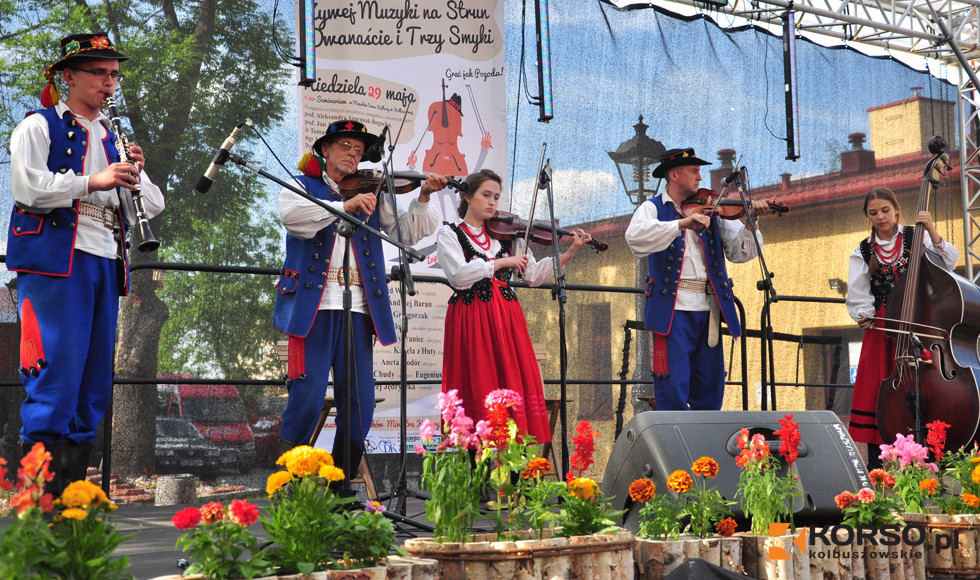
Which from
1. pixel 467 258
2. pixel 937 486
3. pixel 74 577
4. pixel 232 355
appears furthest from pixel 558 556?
pixel 232 355

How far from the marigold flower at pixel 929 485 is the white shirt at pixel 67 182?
231 centimetres

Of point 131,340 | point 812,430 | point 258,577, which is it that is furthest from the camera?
point 131,340

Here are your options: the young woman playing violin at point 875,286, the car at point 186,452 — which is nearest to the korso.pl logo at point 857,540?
the young woman playing violin at point 875,286

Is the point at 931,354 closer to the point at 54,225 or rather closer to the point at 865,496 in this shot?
the point at 865,496

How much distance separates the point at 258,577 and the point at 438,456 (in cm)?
68

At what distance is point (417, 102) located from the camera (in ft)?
16.1

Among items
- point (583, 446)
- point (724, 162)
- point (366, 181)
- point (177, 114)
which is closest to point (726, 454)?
point (583, 446)

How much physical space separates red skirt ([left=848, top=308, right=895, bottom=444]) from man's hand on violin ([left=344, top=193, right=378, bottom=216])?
2.47 m

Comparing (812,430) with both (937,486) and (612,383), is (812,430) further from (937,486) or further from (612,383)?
(612,383)

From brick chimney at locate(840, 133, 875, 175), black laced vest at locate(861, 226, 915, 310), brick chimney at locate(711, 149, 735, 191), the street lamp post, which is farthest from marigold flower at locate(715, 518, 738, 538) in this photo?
brick chimney at locate(840, 133, 875, 175)

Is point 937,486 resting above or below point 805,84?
below

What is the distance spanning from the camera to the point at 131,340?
4301 millimetres

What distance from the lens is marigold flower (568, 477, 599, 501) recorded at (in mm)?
2242

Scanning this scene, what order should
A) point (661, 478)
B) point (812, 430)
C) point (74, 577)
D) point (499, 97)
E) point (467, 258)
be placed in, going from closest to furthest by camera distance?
point (74, 577), point (661, 478), point (812, 430), point (467, 258), point (499, 97)
